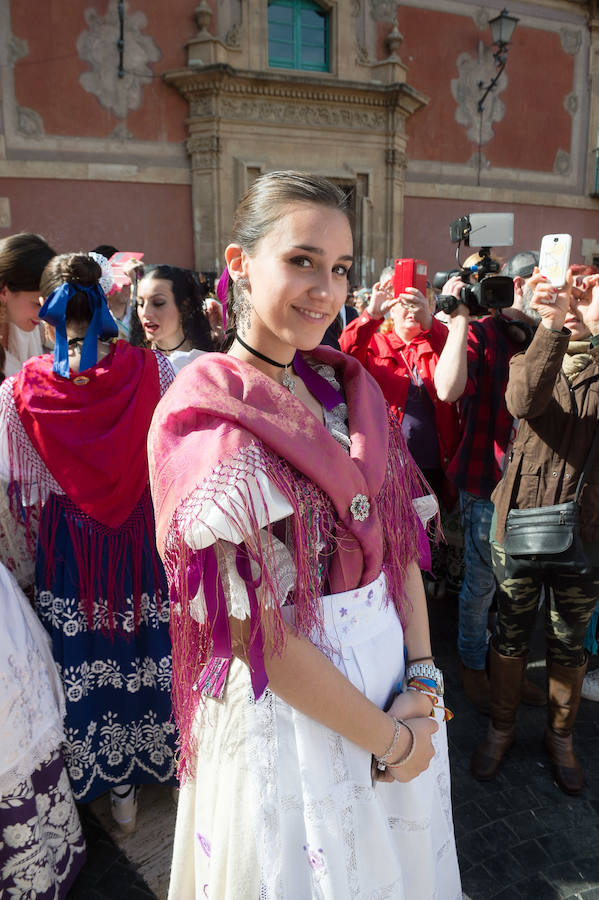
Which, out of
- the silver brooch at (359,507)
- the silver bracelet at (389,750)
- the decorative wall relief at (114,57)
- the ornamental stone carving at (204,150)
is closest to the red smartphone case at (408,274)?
the silver brooch at (359,507)

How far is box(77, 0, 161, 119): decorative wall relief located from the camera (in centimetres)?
959

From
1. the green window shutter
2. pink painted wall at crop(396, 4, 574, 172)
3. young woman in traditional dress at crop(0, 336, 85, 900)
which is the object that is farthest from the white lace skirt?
pink painted wall at crop(396, 4, 574, 172)

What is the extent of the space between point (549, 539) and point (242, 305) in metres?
1.52

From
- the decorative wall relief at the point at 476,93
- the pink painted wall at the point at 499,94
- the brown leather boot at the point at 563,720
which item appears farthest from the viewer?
the decorative wall relief at the point at 476,93

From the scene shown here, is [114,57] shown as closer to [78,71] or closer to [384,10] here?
[78,71]

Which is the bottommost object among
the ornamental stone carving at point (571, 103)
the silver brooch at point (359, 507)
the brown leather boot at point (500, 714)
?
the brown leather boot at point (500, 714)

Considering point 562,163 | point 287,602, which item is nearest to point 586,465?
point 287,602

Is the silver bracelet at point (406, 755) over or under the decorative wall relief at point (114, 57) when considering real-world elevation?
under

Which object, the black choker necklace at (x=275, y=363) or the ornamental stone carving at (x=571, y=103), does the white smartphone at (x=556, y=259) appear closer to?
the black choker necklace at (x=275, y=363)

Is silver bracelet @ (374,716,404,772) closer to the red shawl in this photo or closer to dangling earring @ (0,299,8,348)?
the red shawl

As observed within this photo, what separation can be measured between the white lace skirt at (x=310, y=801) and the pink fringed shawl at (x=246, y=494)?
7 cm

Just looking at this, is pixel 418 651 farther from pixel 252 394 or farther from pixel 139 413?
pixel 139 413

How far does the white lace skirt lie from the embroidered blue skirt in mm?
961

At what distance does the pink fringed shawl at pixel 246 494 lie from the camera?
98cm
